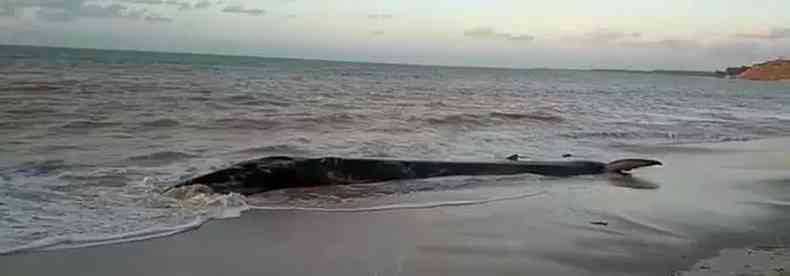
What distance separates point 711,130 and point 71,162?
16.9 meters

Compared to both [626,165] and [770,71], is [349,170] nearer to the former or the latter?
[626,165]

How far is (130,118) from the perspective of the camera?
17.8m

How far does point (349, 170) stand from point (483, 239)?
3215mm

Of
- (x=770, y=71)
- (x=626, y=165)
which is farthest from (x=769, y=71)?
(x=626, y=165)

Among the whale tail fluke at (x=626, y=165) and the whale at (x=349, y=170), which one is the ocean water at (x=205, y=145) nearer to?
the whale at (x=349, y=170)

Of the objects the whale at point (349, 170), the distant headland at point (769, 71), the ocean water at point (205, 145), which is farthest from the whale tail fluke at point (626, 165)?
the distant headland at point (769, 71)

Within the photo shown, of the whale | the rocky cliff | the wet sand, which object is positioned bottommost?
the wet sand

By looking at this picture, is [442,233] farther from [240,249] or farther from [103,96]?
[103,96]

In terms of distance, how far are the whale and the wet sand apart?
98 centimetres

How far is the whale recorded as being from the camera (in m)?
8.29

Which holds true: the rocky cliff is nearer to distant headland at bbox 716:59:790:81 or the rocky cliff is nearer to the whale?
distant headland at bbox 716:59:790:81

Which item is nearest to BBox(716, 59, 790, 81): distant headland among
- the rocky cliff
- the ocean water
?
the rocky cliff

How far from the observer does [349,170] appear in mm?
9180

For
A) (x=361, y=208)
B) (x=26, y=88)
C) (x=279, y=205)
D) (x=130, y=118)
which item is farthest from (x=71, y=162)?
(x=26, y=88)
